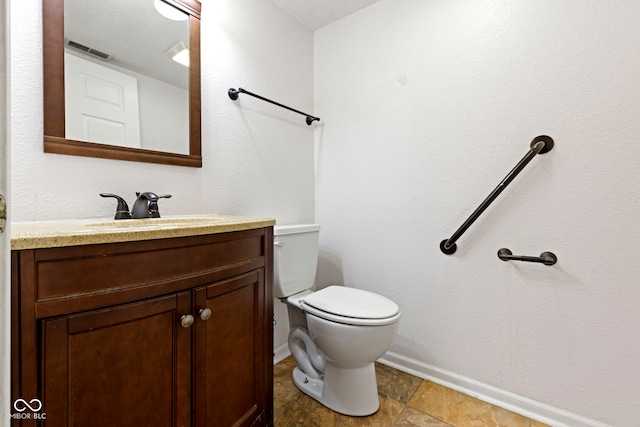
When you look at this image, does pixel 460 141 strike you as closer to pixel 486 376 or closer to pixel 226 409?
pixel 486 376

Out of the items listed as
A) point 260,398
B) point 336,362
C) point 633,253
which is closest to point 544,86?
point 633,253

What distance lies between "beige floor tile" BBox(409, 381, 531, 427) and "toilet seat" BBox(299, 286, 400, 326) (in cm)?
50

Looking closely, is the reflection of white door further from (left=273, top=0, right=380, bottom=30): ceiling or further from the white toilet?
(left=273, top=0, right=380, bottom=30): ceiling

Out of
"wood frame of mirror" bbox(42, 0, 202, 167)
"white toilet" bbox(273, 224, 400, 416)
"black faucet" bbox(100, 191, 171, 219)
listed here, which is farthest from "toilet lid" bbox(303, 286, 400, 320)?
"wood frame of mirror" bbox(42, 0, 202, 167)

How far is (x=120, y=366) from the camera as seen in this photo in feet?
2.24

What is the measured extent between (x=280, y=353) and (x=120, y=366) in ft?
3.87

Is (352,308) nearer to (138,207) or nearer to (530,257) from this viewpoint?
(530,257)

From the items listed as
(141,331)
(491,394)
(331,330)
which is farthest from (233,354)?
(491,394)

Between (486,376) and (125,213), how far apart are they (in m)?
1.74

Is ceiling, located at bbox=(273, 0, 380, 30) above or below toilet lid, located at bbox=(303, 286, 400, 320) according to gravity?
above

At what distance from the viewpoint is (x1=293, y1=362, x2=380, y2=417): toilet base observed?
131 centimetres


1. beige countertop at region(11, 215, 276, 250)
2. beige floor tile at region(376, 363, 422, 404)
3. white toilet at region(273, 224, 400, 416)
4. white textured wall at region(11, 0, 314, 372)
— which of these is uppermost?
white textured wall at region(11, 0, 314, 372)

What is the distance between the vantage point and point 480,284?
142 centimetres

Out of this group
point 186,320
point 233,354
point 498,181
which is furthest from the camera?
Result: point 498,181
